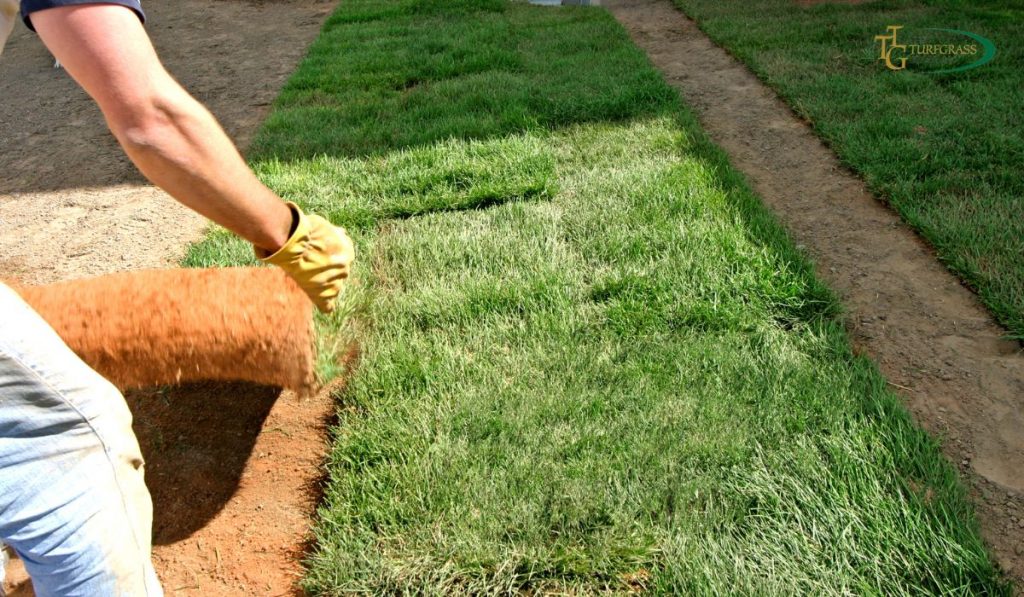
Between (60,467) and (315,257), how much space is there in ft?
2.64

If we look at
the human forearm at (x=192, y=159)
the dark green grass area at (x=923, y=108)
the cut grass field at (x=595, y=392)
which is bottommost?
the cut grass field at (x=595, y=392)

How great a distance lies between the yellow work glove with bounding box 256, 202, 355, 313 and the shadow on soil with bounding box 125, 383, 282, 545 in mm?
705

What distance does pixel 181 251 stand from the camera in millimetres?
3758

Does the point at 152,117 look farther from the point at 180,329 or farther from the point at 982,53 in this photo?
the point at 982,53

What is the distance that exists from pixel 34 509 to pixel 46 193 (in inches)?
147

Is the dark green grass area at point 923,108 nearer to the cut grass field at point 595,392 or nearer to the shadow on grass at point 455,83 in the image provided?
the cut grass field at point 595,392

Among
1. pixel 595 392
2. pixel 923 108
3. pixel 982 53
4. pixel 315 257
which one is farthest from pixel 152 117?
pixel 982 53

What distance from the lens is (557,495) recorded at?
7.22 feet

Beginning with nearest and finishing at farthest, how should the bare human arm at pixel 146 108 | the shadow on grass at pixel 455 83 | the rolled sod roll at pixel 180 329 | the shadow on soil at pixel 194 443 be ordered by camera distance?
1. the bare human arm at pixel 146 108
2. the rolled sod roll at pixel 180 329
3. the shadow on soil at pixel 194 443
4. the shadow on grass at pixel 455 83

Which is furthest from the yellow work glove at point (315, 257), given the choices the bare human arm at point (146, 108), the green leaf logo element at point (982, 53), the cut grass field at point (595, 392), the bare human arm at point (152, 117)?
the green leaf logo element at point (982, 53)

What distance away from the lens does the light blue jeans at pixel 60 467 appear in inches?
58.8

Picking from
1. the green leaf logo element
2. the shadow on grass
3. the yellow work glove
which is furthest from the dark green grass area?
the yellow work glove

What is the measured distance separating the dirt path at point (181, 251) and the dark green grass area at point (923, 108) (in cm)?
270

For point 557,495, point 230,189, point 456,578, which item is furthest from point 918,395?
point 230,189
